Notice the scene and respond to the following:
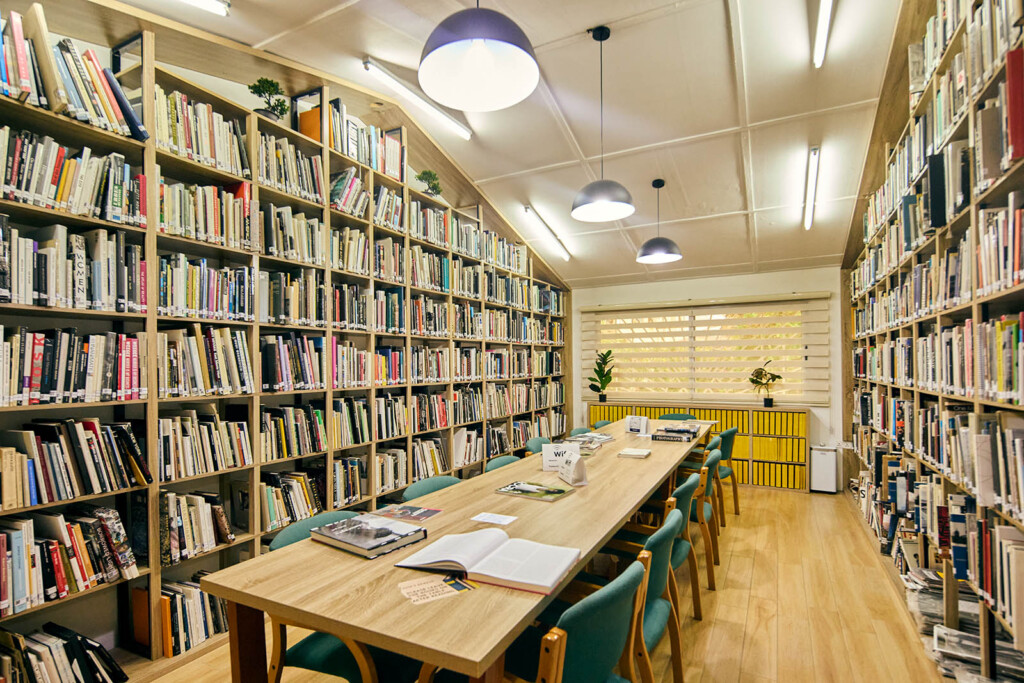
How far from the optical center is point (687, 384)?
672 cm

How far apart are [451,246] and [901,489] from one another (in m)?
3.78

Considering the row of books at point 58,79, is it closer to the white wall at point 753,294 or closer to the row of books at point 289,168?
the row of books at point 289,168

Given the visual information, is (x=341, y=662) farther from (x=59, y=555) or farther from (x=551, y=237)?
(x=551, y=237)

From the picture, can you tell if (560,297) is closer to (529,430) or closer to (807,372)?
(529,430)

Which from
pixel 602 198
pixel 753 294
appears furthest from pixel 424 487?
pixel 753 294

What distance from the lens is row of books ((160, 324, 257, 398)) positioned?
254cm

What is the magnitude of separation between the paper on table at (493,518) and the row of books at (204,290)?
1.85 m

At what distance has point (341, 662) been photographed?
1634mm

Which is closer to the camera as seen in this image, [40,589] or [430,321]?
[40,589]

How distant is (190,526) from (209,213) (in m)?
1.65

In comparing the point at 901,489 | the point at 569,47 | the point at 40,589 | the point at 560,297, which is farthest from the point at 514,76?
the point at 560,297

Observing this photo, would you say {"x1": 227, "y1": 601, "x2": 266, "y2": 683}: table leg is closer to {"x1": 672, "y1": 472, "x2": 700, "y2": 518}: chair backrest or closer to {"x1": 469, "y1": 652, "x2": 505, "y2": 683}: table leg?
{"x1": 469, "y1": 652, "x2": 505, "y2": 683}: table leg

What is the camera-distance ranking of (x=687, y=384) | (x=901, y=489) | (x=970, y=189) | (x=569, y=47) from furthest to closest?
(x=687, y=384), (x=569, y=47), (x=901, y=489), (x=970, y=189)

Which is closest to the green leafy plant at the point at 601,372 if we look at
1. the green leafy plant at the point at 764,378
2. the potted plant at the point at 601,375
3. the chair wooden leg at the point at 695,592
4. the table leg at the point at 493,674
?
the potted plant at the point at 601,375
